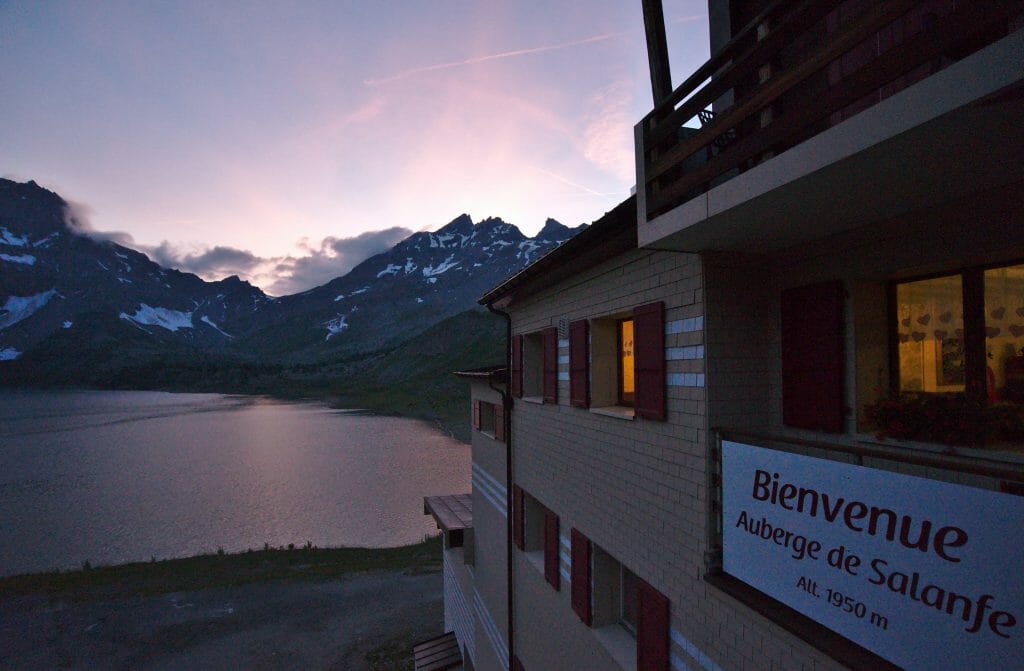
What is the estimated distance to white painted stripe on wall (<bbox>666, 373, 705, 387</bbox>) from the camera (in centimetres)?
470

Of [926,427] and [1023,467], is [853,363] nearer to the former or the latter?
[926,427]

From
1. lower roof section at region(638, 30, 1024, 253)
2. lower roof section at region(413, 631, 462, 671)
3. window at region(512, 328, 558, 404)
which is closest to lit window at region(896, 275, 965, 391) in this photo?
lower roof section at region(638, 30, 1024, 253)

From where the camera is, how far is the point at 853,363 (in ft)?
13.2

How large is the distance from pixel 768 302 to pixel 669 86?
2.84 meters

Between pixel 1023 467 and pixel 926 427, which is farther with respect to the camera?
pixel 926 427

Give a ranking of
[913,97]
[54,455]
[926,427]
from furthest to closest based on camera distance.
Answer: [54,455], [926,427], [913,97]

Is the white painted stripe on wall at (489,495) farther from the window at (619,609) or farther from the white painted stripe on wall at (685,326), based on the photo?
the white painted stripe on wall at (685,326)

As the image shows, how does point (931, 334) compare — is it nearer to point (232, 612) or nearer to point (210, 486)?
point (232, 612)

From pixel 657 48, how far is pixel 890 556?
541 cm

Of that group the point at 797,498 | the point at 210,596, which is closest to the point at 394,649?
the point at 210,596

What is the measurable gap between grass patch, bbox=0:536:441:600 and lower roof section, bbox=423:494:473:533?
35.9 feet

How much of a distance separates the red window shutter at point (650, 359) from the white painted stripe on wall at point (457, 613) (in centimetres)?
1090

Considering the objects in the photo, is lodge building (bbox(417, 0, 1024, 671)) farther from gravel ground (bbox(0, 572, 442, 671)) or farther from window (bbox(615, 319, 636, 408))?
gravel ground (bbox(0, 572, 442, 671))

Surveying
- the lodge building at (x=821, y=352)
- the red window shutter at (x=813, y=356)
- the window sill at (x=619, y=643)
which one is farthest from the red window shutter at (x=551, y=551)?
the red window shutter at (x=813, y=356)
